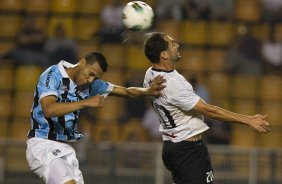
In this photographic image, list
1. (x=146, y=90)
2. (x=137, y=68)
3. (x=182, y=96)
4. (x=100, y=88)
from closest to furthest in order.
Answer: (x=182, y=96) → (x=146, y=90) → (x=100, y=88) → (x=137, y=68)

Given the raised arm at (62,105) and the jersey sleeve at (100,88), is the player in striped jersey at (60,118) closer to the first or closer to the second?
the raised arm at (62,105)

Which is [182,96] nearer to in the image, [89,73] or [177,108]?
[177,108]

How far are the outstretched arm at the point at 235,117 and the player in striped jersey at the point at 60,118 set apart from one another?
46 centimetres

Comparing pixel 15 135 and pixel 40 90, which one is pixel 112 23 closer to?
pixel 15 135

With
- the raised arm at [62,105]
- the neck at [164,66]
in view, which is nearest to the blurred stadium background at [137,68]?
the neck at [164,66]

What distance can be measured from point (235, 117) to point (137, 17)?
1.67 metres

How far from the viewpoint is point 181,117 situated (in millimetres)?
8094

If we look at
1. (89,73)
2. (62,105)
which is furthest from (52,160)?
(89,73)

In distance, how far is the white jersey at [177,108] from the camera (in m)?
7.93

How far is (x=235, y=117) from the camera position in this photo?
764 centimetres

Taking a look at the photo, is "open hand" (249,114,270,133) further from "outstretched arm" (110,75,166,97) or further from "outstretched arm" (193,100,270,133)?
"outstretched arm" (110,75,166,97)

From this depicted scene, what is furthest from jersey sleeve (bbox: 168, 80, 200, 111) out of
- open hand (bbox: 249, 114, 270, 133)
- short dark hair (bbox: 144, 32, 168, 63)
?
open hand (bbox: 249, 114, 270, 133)

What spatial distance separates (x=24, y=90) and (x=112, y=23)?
1792 millimetres

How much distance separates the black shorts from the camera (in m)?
8.08
